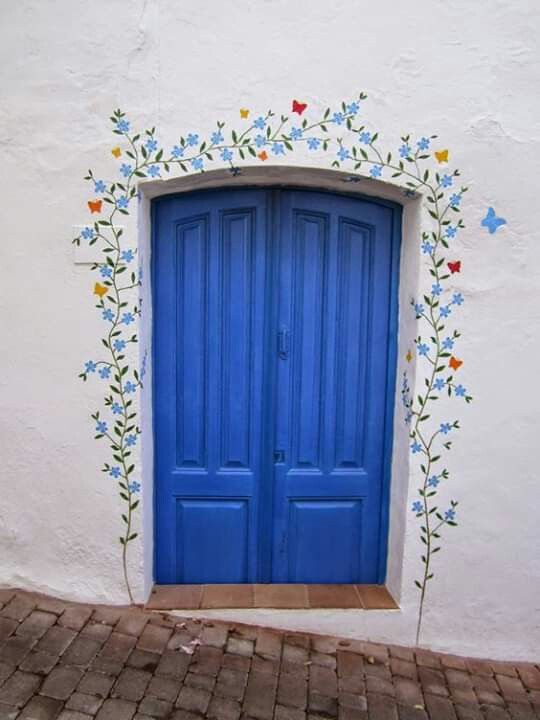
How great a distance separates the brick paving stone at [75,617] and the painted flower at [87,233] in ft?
6.21

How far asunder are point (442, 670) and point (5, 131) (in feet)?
11.3

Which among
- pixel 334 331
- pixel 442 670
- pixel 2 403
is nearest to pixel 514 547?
pixel 442 670

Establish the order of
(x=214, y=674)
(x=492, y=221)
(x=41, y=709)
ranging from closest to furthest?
(x=41, y=709)
(x=214, y=674)
(x=492, y=221)

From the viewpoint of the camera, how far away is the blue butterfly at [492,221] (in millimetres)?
2805

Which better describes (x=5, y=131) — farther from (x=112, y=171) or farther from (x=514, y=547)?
(x=514, y=547)

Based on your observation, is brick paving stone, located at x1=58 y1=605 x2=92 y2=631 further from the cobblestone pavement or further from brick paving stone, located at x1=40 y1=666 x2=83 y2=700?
brick paving stone, located at x1=40 y1=666 x2=83 y2=700

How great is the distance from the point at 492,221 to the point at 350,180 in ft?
2.35

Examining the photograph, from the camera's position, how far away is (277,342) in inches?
121

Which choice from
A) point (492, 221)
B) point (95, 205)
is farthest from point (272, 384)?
point (492, 221)

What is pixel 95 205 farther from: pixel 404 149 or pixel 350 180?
pixel 404 149

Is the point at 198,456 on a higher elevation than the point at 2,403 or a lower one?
lower

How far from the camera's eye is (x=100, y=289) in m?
2.85

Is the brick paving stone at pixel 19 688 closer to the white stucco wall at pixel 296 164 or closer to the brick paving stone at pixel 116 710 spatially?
the brick paving stone at pixel 116 710

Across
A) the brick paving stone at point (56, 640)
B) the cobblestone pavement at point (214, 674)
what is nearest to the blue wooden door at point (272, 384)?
the cobblestone pavement at point (214, 674)
